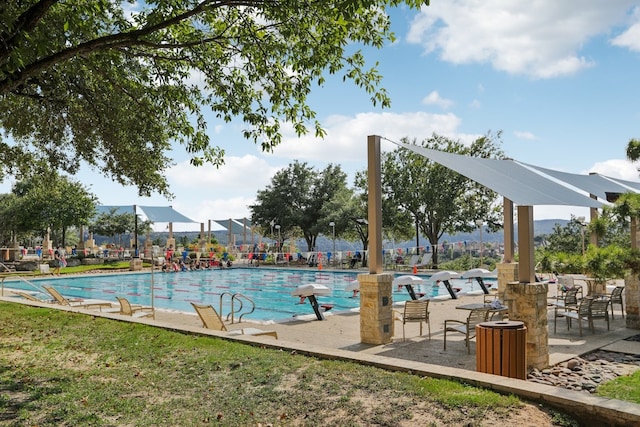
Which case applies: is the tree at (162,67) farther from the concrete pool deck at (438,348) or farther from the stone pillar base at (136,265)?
the stone pillar base at (136,265)

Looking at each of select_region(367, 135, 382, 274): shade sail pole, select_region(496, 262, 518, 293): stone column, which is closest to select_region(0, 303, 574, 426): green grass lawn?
select_region(367, 135, 382, 274): shade sail pole

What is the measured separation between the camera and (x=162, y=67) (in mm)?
8508

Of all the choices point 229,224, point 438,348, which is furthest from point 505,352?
point 229,224

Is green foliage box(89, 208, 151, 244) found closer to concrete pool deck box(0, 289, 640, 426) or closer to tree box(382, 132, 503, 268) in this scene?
tree box(382, 132, 503, 268)

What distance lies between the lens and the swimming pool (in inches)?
673

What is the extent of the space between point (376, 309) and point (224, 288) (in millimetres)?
14837

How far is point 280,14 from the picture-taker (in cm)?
630

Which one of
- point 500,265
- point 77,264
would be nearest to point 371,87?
point 500,265

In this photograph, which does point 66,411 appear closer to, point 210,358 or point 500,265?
point 210,358

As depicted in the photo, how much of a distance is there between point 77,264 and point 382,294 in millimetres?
28456

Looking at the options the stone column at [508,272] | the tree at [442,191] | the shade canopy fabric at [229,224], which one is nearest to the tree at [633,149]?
the stone column at [508,272]

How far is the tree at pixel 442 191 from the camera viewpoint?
28.2 meters

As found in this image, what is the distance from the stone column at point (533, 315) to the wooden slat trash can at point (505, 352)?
1379mm

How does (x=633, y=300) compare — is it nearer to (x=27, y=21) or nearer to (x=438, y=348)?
(x=438, y=348)
